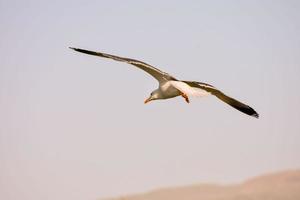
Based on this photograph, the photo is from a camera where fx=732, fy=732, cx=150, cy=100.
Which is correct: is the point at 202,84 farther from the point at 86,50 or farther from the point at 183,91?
the point at 86,50

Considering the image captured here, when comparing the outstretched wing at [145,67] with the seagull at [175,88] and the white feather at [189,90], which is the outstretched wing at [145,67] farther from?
the white feather at [189,90]

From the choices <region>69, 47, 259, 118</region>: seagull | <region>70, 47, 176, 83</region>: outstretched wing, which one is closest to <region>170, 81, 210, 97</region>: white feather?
<region>69, 47, 259, 118</region>: seagull

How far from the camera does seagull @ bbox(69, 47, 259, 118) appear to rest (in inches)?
952

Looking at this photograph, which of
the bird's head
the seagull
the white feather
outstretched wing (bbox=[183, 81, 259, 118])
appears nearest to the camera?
the white feather

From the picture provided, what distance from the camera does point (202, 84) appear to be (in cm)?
2483

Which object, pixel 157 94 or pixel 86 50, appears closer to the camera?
pixel 86 50

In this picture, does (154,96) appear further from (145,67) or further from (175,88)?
(145,67)

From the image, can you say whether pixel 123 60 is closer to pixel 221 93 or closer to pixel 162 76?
pixel 162 76

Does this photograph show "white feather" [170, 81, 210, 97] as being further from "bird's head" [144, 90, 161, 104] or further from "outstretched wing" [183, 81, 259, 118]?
"bird's head" [144, 90, 161, 104]

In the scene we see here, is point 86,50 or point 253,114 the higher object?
point 86,50

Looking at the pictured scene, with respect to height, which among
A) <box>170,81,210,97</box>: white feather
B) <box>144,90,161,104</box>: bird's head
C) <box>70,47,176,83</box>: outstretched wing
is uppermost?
<box>70,47,176,83</box>: outstretched wing

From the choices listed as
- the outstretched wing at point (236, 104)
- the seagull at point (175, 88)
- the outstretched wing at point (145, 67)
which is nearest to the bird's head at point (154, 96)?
the seagull at point (175, 88)

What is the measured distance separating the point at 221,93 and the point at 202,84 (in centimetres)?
203

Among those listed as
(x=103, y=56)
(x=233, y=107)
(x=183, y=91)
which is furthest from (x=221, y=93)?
(x=103, y=56)
